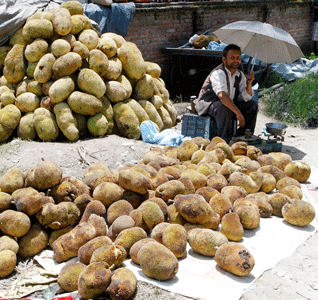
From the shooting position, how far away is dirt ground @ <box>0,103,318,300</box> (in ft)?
8.45

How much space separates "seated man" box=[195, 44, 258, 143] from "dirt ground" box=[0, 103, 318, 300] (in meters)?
0.92

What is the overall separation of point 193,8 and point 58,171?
312 inches

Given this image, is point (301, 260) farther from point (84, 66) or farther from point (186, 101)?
point (186, 101)

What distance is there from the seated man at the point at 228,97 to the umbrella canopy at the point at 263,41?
341 mm

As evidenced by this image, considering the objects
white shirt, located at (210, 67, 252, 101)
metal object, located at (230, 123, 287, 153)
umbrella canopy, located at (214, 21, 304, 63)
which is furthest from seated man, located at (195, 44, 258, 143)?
umbrella canopy, located at (214, 21, 304, 63)

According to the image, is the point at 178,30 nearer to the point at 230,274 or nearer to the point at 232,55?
the point at 232,55

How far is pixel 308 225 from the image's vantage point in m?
3.51

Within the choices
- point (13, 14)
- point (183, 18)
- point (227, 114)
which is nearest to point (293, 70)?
point (183, 18)

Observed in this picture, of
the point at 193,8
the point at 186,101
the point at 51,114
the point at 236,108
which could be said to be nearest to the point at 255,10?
the point at 193,8

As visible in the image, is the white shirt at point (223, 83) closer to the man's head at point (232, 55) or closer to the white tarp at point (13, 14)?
the man's head at point (232, 55)

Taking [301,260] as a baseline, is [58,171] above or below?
above

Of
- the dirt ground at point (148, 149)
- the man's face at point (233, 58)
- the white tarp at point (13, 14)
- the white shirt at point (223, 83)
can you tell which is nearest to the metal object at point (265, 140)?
the dirt ground at point (148, 149)

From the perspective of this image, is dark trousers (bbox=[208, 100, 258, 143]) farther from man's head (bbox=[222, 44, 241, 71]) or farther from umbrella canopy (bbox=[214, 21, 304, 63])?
umbrella canopy (bbox=[214, 21, 304, 63])

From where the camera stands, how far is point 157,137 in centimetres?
572
